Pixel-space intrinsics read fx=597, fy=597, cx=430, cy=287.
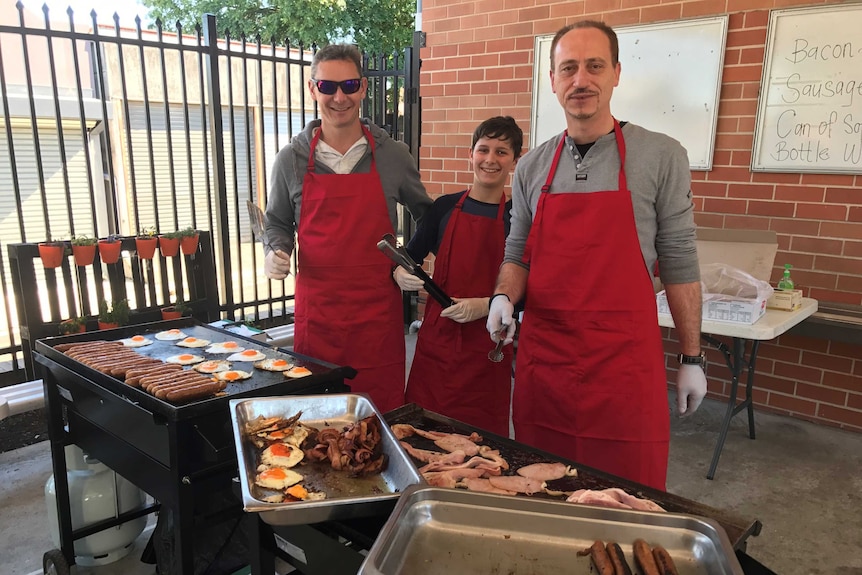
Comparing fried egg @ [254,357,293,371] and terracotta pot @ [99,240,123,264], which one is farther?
terracotta pot @ [99,240,123,264]

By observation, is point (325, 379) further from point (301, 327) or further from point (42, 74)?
point (42, 74)

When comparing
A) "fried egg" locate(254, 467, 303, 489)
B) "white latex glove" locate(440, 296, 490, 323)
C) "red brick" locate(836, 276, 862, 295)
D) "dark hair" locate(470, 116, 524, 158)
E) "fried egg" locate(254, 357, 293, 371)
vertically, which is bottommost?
"fried egg" locate(254, 467, 303, 489)

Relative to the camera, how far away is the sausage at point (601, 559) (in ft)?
3.58

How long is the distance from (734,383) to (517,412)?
2121mm

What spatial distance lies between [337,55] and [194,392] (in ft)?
5.09

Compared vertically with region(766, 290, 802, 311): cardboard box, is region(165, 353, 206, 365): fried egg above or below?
below

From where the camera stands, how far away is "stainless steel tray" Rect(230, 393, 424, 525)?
1.23 metres

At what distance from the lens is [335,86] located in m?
2.60

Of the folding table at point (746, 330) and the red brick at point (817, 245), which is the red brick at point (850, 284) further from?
the folding table at point (746, 330)

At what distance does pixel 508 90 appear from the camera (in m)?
5.20

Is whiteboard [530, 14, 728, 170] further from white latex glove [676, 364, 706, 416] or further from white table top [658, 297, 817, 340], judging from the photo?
white latex glove [676, 364, 706, 416]

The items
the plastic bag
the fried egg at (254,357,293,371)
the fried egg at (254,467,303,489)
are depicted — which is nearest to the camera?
the fried egg at (254,467,303,489)

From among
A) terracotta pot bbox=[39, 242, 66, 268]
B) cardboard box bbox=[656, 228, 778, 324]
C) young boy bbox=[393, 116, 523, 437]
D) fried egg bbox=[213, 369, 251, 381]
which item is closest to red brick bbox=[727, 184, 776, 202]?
cardboard box bbox=[656, 228, 778, 324]

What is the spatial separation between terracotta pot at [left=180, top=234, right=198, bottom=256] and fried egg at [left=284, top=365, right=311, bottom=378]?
2.16 metres
